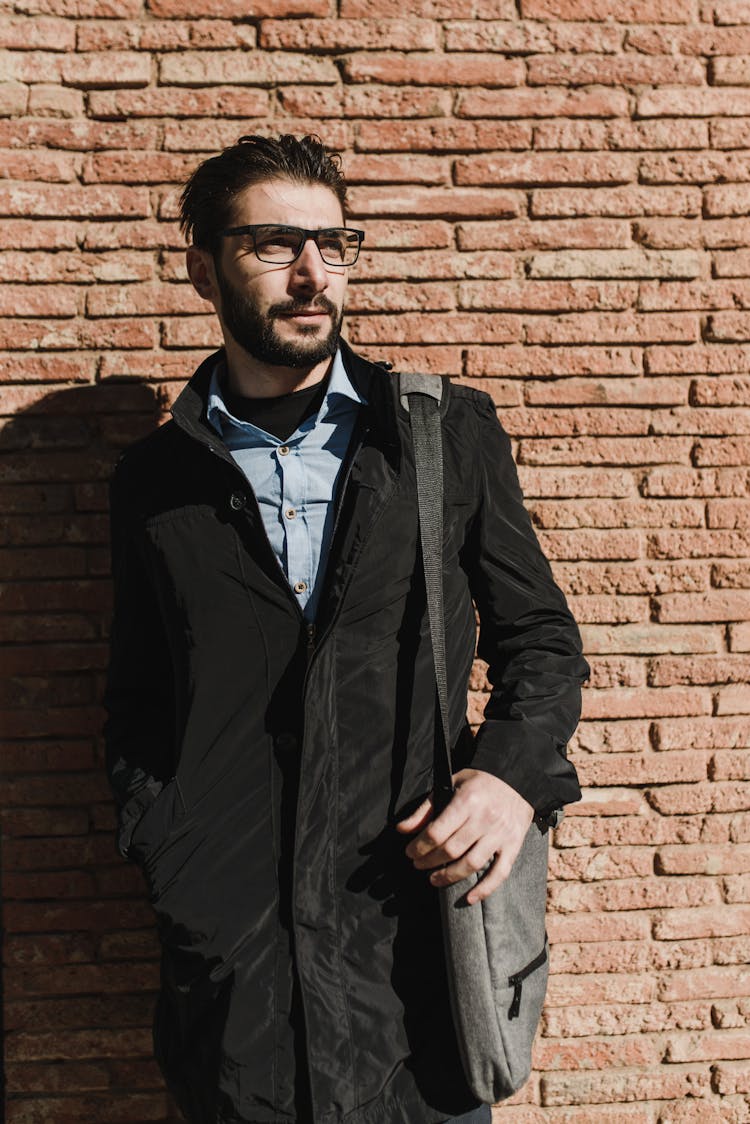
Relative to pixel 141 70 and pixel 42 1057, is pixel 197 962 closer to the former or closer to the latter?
pixel 42 1057

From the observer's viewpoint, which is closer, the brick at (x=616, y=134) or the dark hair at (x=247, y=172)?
the dark hair at (x=247, y=172)

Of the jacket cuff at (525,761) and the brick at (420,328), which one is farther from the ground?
the brick at (420,328)

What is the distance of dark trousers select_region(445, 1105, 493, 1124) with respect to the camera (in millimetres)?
2049

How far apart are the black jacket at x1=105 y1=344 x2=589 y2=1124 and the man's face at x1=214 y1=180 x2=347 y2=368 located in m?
0.19

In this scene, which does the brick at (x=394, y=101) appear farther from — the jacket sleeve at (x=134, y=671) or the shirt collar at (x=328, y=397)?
the jacket sleeve at (x=134, y=671)

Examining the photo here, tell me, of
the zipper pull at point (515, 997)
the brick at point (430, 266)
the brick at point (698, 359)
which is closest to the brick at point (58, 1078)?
the zipper pull at point (515, 997)

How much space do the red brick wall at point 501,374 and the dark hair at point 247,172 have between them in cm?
52

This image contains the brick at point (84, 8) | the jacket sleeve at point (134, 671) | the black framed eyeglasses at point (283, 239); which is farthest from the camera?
the brick at point (84, 8)

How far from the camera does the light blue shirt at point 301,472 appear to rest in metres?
2.00

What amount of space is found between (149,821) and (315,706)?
47cm

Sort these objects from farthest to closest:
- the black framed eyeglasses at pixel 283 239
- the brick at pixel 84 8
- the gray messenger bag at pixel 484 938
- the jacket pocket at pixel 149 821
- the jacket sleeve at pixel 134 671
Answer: the brick at pixel 84 8 < the jacket sleeve at pixel 134 671 < the black framed eyeglasses at pixel 283 239 < the jacket pocket at pixel 149 821 < the gray messenger bag at pixel 484 938

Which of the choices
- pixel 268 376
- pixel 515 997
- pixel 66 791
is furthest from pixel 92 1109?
pixel 268 376

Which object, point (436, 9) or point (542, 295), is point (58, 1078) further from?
point (436, 9)

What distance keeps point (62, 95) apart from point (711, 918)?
3049 millimetres
